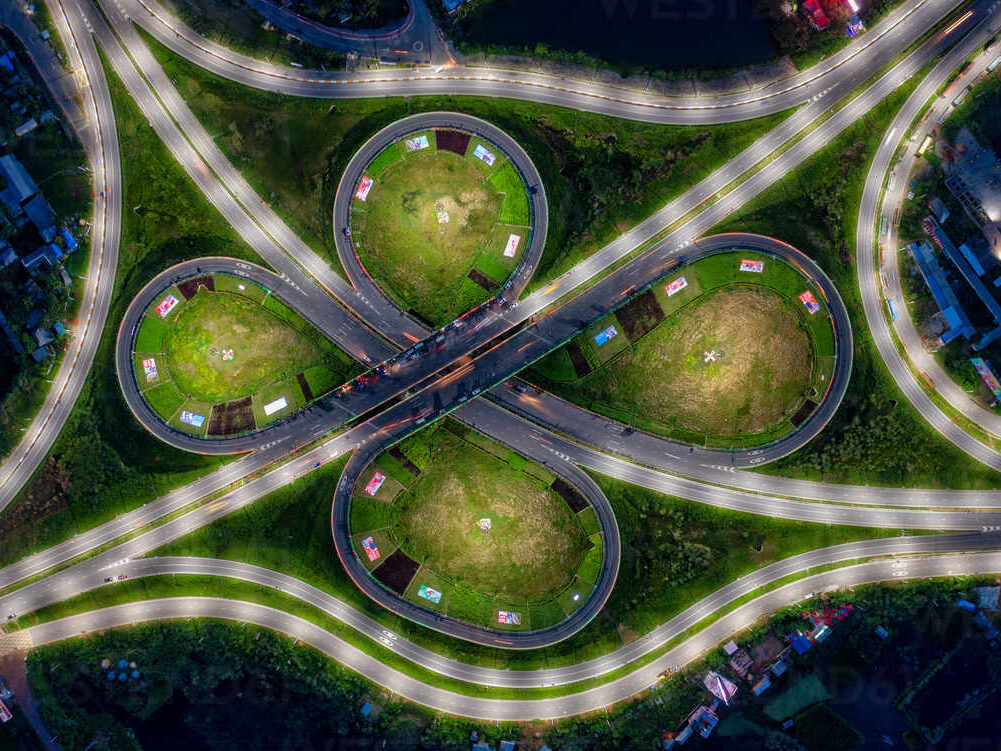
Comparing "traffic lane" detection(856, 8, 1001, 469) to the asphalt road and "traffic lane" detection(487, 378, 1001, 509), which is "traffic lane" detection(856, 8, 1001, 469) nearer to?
"traffic lane" detection(487, 378, 1001, 509)

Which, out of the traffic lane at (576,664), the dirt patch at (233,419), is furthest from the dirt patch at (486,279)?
the traffic lane at (576,664)

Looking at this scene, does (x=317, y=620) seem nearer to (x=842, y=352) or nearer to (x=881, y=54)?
(x=842, y=352)

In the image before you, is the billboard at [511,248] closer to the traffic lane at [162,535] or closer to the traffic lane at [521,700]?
the traffic lane at [162,535]

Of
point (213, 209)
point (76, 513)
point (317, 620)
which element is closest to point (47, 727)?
point (76, 513)

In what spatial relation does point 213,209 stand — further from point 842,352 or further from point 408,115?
point 842,352

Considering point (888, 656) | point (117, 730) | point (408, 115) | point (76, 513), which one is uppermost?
point (408, 115)

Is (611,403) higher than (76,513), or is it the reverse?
(76,513)
